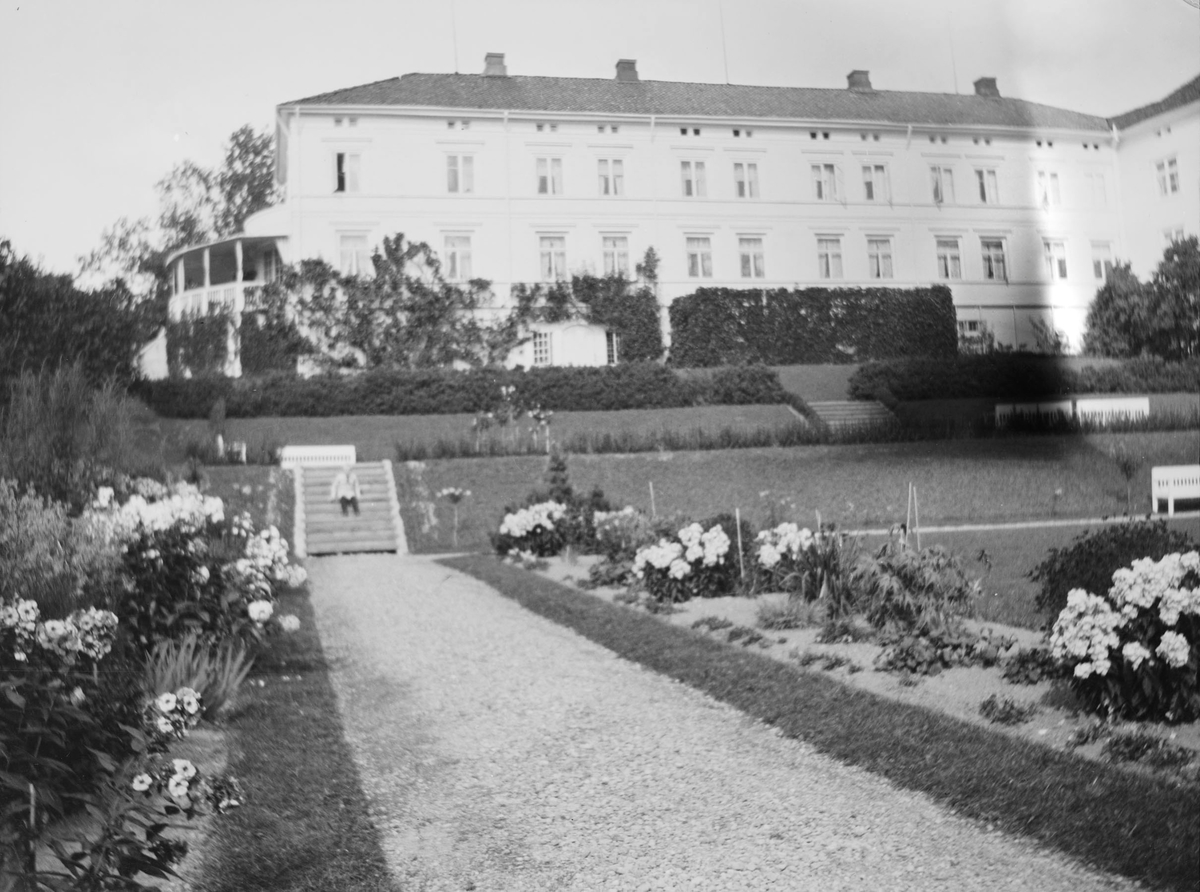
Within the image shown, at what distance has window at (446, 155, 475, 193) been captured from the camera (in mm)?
3836

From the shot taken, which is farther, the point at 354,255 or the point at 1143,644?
the point at 354,255

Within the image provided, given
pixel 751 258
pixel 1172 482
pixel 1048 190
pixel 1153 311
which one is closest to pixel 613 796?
pixel 751 258

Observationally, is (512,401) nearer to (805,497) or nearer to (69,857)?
(805,497)

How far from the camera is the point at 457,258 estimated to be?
3.84 m

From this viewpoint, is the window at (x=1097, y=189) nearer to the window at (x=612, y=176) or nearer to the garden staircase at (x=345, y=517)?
the window at (x=612, y=176)

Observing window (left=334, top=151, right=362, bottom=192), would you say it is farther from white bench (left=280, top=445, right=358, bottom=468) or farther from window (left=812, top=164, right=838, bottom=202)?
window (left=812, top=164, right=838, bottom=202)

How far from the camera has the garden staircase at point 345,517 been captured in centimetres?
387

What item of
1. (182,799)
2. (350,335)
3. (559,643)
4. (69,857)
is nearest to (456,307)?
(350,335)

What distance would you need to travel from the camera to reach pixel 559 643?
4492mm

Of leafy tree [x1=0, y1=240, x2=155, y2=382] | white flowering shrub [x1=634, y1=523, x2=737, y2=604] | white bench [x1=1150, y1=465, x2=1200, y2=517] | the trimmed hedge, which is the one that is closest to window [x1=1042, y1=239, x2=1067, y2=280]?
the trimmed hedge

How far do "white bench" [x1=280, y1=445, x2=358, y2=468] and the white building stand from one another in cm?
64

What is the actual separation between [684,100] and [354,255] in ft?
4.79

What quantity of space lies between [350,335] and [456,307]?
431mm

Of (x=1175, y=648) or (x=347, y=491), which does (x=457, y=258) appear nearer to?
(x=347, y=491)
